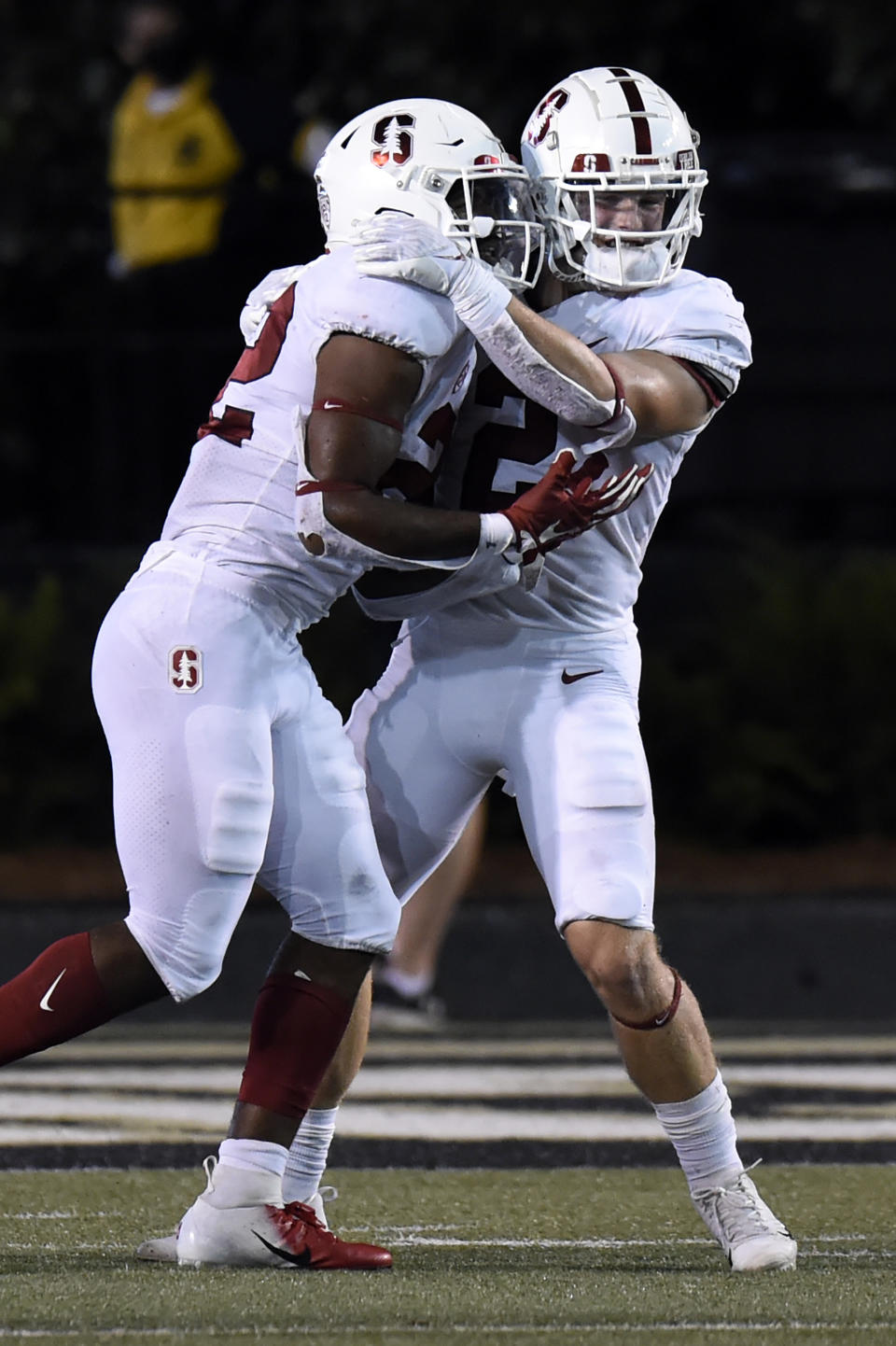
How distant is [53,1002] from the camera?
427 cm

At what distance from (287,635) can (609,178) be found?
3.08 feet

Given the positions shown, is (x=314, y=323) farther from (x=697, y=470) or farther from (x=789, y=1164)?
(x=697, y=470)

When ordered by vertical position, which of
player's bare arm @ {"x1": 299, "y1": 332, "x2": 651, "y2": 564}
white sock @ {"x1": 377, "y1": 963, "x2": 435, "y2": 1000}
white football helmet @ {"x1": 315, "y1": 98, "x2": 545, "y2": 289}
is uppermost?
white football helmet @ {"x1": 315, "y1": 98, "x2": 545, "y2": 289}

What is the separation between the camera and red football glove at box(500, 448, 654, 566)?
4379mm

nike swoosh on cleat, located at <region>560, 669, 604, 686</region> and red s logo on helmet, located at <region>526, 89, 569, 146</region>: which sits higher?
red s logo on helmet, located at <region>526, 89, 569, 146</region>

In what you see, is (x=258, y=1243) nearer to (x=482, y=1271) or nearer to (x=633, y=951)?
(x=482, y=1271)

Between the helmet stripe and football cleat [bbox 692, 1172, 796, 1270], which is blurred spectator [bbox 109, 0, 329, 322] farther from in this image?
football cleat [bbox 692, 1172, 796, 1270]

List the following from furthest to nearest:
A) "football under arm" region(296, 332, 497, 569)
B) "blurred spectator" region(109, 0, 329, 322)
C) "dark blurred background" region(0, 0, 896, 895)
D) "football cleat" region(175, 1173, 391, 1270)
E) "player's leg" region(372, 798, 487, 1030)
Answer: "blurred spectator" region(109, 0, 329, 322) → "dark blurred background" region(0, 0, 896, 895) → "player's leg" region(372, 798, 487, 1030) → "football cleat" region(175, 1173, 391, 1270) → "football under arm" region(296, 332, 497, 569)

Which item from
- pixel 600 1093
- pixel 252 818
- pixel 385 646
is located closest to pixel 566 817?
pixel 252 818

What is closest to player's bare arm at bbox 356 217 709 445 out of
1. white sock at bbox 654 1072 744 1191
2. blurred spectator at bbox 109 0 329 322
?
white sock at bbox 654 1072 744 1191

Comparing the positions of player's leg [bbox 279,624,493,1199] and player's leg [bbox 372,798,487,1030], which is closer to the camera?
player's leg [bbox 279,624,493,1199]

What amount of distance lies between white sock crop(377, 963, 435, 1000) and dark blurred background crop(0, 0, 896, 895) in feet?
3.23

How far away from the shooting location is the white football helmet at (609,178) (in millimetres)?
4617

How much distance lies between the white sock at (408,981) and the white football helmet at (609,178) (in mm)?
3060
